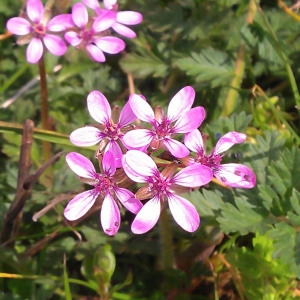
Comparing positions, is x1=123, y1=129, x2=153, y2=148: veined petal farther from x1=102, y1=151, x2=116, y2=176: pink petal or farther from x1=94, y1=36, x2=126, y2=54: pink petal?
x1=94, y1=36, x2=126, y2=54: pink petal

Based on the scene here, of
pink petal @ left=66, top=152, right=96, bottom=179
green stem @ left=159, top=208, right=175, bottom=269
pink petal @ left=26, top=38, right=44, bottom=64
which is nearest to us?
pink petal @ left=66, top=152, right=96, bottom=179

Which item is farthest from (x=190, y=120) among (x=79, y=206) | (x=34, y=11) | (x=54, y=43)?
(x=34, y=11)

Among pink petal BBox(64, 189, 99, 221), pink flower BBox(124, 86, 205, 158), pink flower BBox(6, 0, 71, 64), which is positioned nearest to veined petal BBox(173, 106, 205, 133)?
pink flower BBox(124, 86, 205, 158)

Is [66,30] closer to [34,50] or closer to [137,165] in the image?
[34,50]

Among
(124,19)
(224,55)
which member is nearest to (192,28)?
(224,55)

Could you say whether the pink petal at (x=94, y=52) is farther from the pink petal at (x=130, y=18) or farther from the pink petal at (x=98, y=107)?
the pink petal at (x=98, y=107)

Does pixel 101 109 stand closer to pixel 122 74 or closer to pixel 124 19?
pixel 124 19
